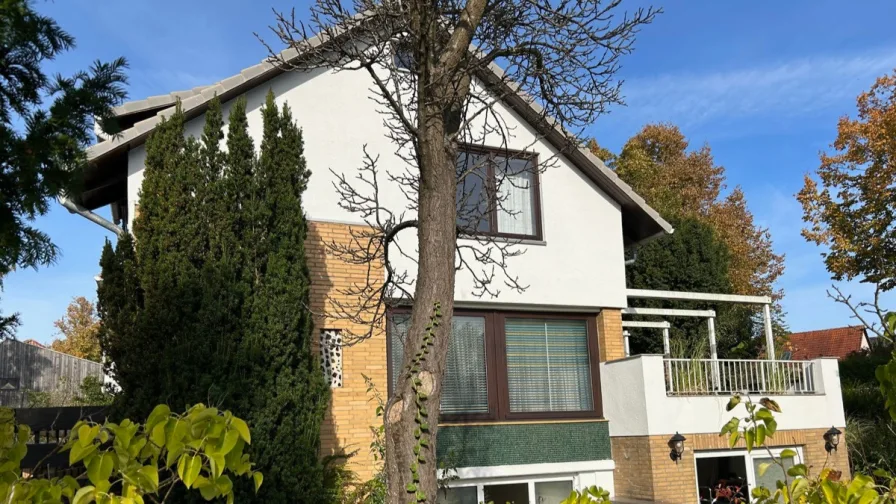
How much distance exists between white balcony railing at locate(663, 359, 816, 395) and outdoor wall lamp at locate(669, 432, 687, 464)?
32.9 inches

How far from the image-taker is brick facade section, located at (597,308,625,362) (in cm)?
1177

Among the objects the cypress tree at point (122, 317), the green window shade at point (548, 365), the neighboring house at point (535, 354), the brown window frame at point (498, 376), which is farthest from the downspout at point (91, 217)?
the green window shade at point (548, 365)

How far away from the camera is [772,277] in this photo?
2984cm

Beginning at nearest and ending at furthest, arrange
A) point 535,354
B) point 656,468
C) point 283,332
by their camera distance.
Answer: point 283,332, point 656,468, point 535,354

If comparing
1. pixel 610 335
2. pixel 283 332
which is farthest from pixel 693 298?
pixel 283 332

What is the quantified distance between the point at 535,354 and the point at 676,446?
2297 mm

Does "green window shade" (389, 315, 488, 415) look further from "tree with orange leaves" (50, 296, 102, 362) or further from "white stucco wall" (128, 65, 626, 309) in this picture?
"tree with orange leaves" (50, 296, 102, 362)

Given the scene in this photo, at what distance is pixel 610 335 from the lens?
1181 cm

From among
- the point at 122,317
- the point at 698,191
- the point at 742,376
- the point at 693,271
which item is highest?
the point at 698,191

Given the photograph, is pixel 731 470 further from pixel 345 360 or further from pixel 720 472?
pixel 345 360

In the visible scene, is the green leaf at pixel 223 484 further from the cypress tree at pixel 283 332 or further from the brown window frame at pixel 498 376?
the brown window frame at pixel 498 376

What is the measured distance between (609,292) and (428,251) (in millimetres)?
7294

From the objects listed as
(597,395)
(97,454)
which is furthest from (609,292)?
(97,454)

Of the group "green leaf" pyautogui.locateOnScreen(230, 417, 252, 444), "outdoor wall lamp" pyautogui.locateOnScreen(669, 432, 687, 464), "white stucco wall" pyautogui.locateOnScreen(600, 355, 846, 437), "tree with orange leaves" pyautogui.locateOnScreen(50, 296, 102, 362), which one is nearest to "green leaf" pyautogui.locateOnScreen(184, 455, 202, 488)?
"green leaf" pyautogui.locateOnScreen(230, 417, 252, 444)
